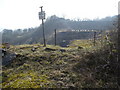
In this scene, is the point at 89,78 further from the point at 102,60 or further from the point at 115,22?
the point at 115,22

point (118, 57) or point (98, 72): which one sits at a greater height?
point (118, 57)

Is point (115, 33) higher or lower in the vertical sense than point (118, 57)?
higher

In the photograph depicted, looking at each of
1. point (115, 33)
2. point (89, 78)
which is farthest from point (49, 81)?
point (115, 33)

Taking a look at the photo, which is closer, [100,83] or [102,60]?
[100,83]

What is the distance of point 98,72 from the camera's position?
631cm

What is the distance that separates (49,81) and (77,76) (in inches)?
51.9

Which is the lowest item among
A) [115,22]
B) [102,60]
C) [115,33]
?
[102,60]

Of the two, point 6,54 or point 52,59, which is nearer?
point 52,59

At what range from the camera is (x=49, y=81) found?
19.5 feet

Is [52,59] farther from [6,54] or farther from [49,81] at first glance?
[6,54]

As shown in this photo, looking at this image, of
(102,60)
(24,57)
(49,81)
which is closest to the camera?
(49,81)

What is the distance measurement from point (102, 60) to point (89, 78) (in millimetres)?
1712

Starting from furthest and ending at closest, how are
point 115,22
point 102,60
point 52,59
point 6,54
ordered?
1. point 6,54
2. point 52,59
3. point 115,22
4. point 102,60

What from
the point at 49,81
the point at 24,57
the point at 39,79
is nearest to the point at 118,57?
the point at 49,81
